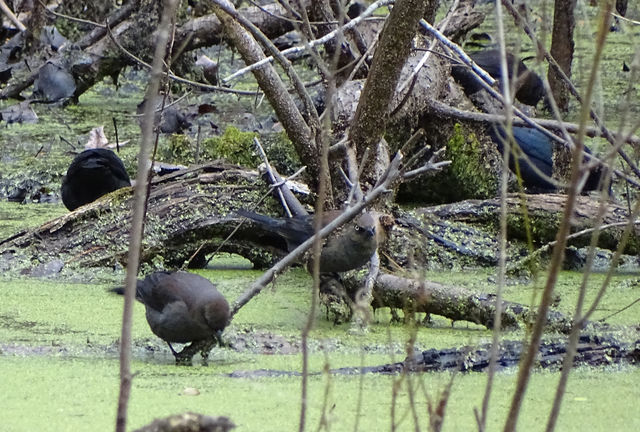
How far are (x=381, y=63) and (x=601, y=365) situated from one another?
1534 mm

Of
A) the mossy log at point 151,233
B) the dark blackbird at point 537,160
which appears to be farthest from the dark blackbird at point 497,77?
the mossy log at point 151,233

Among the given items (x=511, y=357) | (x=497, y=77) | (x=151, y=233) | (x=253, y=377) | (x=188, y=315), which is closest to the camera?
(x=253, y=377)

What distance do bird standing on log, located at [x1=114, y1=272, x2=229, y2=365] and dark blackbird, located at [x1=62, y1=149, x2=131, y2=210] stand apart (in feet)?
6.24

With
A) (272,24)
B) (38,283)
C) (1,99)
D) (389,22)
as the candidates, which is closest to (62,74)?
(1,99)

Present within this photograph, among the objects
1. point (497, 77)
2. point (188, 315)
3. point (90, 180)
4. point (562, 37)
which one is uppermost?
point (562, 37)

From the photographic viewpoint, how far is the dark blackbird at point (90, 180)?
5.48m

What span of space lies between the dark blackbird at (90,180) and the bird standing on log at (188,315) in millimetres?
1902

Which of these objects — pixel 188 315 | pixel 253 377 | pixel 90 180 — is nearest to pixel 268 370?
pixel 253 377

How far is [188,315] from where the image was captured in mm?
3531

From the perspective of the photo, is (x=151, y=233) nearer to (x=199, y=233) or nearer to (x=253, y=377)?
(x=199, y=233)

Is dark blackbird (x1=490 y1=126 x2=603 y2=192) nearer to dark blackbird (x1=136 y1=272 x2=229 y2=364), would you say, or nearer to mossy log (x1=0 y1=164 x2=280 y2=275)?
mossy log (x1=0 y1=164 x2=280 y2=275)

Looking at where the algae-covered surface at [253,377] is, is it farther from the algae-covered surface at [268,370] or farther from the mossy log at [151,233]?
the mossy log at [151,233]

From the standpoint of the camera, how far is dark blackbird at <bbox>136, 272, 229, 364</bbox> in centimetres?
353

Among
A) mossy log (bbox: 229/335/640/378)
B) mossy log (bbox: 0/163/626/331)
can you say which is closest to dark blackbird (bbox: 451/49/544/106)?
mossy log (bbox: 0/163/626/331)
